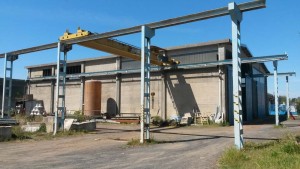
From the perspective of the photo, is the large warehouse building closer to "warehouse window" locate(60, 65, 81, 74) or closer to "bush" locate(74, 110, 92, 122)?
"warehouse window" locate(60, 65, 81, 74)

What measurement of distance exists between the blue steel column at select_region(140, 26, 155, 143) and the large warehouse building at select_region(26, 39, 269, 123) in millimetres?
11755

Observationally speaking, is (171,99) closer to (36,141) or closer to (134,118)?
(134,118)

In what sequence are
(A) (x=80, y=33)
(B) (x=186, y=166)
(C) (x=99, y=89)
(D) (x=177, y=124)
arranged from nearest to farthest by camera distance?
(B) (x=186, y=166) < (A) (x=80, y=33) < (D) (x=177, y=124) < (C) (x=99, y=89)

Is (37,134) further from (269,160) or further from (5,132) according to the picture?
(269,160)

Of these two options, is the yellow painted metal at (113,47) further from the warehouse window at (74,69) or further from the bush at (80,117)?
the warehouse window at (74,69)

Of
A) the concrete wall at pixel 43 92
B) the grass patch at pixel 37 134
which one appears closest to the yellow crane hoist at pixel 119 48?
the grass patch at pixel 37 134

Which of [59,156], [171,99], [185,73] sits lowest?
[59,156]

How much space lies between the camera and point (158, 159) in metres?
9.52

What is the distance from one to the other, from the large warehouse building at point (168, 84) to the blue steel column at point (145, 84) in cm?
1176

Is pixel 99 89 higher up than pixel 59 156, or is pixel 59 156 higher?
pixel 99 89

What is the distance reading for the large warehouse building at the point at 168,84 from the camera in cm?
2578

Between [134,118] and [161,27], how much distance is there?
1483cm

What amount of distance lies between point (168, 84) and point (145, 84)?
13947 mm

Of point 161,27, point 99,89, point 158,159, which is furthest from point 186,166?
point 99,89
